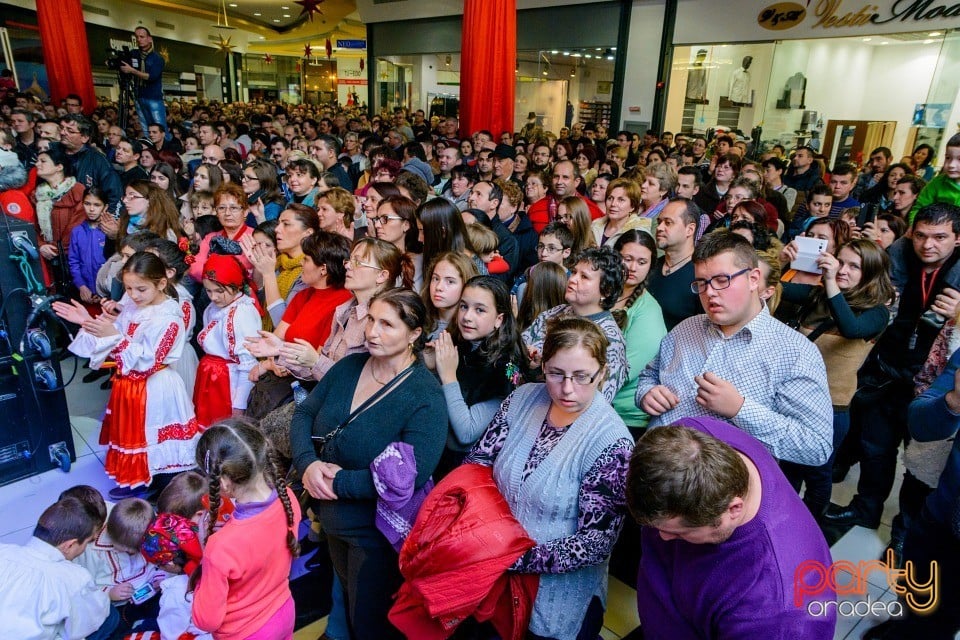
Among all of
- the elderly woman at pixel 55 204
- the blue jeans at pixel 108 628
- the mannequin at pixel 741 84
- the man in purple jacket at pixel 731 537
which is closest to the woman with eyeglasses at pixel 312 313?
the blue jeans at pixel 108 628

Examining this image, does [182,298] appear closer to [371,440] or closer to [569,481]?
[371,440]

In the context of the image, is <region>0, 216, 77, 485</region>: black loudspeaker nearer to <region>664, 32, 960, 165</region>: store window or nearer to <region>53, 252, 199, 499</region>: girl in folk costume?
<region>53, 252, 199, 499</region>: girl in folk costume

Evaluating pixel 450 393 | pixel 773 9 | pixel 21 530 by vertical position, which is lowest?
pixel 21 530

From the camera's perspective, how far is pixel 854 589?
1854 millimetres

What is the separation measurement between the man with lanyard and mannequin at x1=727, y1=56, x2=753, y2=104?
26.8 feet

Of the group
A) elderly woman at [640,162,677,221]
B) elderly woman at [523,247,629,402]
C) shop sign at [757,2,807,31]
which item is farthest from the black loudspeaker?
shop sign at [757,2,807,31]

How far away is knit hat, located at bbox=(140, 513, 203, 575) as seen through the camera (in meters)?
2.46

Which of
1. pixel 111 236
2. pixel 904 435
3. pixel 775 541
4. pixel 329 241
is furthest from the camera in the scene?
pixel 111 236

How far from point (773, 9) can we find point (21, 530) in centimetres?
1129

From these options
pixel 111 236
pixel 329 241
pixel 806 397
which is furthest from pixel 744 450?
pixel 111 236

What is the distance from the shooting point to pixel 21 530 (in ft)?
9.80

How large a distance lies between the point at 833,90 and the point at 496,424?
10699 mm

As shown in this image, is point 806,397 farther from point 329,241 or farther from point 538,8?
point 538,8

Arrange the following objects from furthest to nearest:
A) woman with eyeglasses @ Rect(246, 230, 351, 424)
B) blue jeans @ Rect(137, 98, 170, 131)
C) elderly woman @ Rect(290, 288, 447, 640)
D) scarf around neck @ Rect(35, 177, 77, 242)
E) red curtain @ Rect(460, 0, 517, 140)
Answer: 1. blue jeans @ Rect(137, 98, 170, 131)
2. red curtain @ Rect(460, 0, 517, 140)
3. scarf around neck @ Rect(35, 177, 77, 242)
4. woman with eyeglasses @ Rect(246, 230, 351, 424)
5. elderly woman @ Rect(290, 288, 447, 640)
